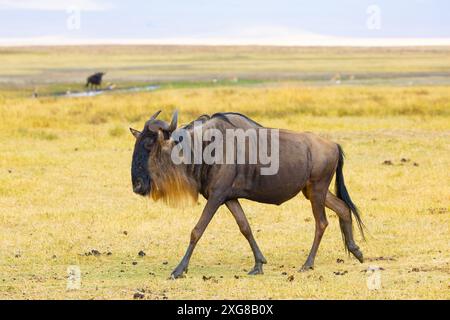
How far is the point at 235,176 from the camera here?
31.8 feet

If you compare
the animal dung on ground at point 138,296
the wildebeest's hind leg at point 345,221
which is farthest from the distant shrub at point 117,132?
the animal dung on ground at point 138,296

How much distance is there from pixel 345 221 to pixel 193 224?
291 cm

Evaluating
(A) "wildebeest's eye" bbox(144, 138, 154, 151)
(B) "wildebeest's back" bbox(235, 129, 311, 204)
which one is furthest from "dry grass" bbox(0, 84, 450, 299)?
(A) "wildebeest's eye" bbox(144, 138, 154, 151)

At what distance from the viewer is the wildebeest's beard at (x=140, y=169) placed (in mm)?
9297

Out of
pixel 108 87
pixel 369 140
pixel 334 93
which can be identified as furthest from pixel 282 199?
pixel 108 87

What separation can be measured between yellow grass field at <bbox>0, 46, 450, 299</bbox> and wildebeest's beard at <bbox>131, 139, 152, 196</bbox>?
0.94 m

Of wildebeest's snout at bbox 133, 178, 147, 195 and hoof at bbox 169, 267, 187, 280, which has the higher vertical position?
wildebeest's snout at bbox 133, 178, 147, 195

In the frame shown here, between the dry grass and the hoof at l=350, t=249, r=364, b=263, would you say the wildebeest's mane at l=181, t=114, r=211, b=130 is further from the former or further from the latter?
the hoof at l=350, t=249, r=364, b=263

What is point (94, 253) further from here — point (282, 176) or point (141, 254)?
point (282, 176)

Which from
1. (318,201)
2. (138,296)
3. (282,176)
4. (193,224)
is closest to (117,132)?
(193,224)

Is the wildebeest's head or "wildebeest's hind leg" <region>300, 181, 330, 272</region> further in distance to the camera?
"wildebeest's hind leg" <region>300, 181, 330, 272</region>

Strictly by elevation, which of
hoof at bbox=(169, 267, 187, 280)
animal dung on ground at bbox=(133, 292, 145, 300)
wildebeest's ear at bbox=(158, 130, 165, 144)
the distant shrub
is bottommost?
hoof at bbox=(169, 267, 187, 280)

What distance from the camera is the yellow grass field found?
8.80 metres

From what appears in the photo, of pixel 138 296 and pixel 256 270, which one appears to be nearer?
pixel 138 296
